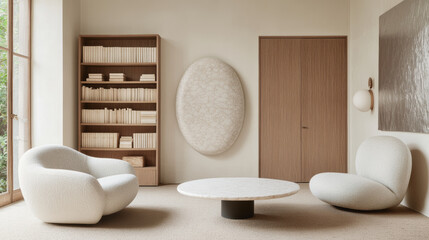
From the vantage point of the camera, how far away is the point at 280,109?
6.48 meters

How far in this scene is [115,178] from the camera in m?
4.27

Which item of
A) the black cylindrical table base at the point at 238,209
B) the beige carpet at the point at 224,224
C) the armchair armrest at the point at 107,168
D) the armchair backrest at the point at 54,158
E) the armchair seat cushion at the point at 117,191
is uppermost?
the armchair backrest at the point at 54,158

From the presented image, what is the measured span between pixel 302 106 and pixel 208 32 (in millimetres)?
1879

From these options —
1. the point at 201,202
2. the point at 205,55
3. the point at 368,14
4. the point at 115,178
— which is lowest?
the point at 201,202

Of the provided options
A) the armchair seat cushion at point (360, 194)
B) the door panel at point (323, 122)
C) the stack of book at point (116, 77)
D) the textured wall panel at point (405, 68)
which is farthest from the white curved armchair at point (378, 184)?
the stack of book at point (116, 77)

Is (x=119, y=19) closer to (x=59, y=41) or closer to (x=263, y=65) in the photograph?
(x=59, y=41)

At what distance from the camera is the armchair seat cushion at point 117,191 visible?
380 cm

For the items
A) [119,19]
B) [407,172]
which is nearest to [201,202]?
[407,172]

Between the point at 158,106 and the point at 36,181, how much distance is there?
8.85ft

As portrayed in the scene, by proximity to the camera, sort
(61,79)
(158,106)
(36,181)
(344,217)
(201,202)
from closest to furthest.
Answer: (36,181) < (344,217) < (201,202) < (61,79) < (158,106)

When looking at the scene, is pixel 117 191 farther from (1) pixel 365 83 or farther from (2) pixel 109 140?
(1) pixel 365 83

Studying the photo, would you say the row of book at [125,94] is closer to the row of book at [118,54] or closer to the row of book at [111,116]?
the row of book at [111,116]

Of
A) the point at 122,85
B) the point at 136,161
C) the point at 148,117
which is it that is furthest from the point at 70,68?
the point at 136,161

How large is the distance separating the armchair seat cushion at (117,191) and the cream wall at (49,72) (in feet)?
5.79
